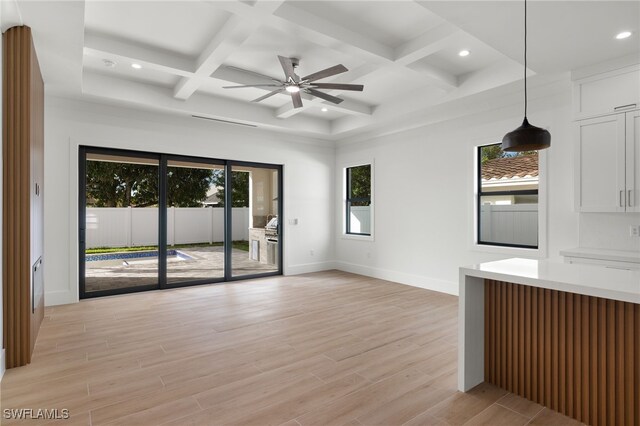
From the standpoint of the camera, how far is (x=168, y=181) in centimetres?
580

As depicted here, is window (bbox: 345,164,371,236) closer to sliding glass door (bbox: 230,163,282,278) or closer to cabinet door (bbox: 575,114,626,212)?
sliding glass door (bbox: 230,163,282,278)

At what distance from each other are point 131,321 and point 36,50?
2996mm

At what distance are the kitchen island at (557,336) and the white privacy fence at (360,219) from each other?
4.42 meters

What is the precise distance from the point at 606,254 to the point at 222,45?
4.37 m

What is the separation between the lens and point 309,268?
7.38 meters

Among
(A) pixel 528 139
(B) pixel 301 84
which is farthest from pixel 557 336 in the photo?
(B) pixel 301 84

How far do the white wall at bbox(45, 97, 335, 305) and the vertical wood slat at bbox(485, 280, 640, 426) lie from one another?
4864mm

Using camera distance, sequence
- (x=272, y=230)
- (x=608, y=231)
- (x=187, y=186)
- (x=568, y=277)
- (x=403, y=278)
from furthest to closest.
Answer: (x=272, y=230), (x=403, y=278), (x=187, y=186), (x=608, y=231), (x=568, y=277)

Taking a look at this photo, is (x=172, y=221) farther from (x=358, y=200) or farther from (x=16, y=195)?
(x=358, y=200)

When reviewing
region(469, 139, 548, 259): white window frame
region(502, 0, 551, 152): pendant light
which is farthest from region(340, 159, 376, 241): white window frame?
region(502, 0, 551, 152): pendant light

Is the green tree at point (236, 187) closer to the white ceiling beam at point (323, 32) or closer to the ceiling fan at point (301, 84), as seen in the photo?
the ceiling fan at point (301, 84)

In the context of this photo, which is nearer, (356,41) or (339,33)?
(339,33)

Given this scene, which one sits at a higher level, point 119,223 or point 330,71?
point 330,71

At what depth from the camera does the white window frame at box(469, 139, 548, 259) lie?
4430 millimetres
